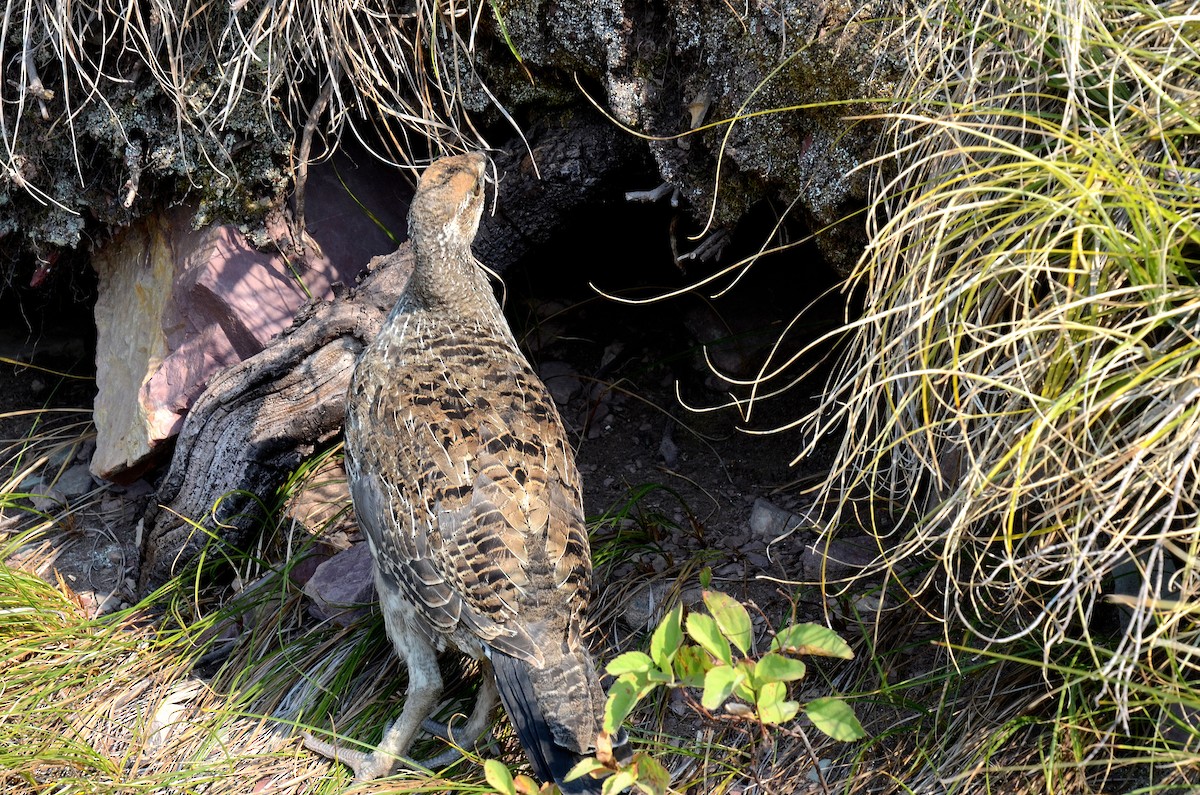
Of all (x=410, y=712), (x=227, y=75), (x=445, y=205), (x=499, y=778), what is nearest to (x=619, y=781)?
(x=499, y=778)

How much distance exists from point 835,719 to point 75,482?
159 inches

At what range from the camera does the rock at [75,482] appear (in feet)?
16.0

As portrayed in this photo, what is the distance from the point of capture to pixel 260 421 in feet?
13.3

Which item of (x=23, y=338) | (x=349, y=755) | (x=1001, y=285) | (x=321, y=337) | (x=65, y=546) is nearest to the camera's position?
(x=1001, y=285)

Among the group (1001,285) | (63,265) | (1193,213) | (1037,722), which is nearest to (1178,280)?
(1193,213)

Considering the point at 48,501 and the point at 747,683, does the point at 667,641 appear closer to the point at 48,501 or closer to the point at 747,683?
the point at 747,683

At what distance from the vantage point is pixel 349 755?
3.46 m

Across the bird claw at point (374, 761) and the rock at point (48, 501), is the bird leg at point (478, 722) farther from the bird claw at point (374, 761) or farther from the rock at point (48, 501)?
the rock at point (48, 501)

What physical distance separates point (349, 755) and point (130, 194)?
101 inches

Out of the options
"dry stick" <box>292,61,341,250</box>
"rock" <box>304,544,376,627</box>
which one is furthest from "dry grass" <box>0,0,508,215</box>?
"rock" <box>304,544,376,627</box>

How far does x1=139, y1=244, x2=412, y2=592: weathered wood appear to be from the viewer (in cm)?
406

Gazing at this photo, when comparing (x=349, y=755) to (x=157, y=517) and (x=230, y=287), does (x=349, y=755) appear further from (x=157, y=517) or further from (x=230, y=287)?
(x=230, y=287)

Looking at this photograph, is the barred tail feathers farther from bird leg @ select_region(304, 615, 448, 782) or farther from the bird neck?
the bird neck

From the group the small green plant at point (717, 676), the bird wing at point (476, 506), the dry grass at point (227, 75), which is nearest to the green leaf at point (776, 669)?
the small green plant at point (717, 676)
